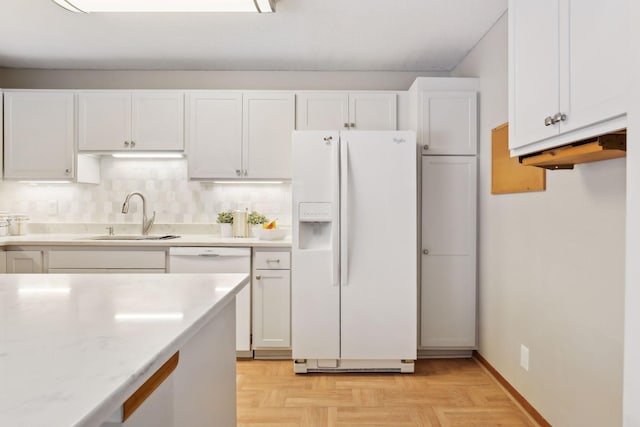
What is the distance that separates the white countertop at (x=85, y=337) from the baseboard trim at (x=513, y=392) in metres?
1.91

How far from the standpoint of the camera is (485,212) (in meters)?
3.04

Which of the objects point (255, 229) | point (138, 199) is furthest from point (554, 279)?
point (138, 199)

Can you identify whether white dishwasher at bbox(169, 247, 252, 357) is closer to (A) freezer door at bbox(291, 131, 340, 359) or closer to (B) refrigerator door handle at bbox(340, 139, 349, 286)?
(A) freezer door at bbox(291, 131, 340, 359)

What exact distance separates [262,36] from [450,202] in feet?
6.16

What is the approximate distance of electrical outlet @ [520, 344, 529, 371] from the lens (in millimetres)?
2398

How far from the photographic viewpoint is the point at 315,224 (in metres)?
3.03

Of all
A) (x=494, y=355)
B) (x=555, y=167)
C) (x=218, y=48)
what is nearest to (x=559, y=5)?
(x=555, y=167)

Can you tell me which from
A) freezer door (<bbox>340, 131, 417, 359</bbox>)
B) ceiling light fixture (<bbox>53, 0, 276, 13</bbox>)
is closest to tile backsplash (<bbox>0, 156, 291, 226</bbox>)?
freezer door (<bbox>340, 131, 417, 359</bbox>)

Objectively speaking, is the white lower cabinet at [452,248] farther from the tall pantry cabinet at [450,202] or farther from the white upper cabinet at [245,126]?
the white upper cabinet at [245,126]

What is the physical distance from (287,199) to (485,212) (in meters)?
1.67

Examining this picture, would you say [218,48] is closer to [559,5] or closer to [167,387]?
[559,5]

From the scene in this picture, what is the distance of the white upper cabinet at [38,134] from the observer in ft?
11.3

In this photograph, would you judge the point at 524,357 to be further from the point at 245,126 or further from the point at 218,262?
the point at 245,126

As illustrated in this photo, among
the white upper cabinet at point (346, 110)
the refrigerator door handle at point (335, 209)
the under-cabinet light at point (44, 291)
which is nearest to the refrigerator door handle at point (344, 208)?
the refrigerator door handle at point (335, 209)
